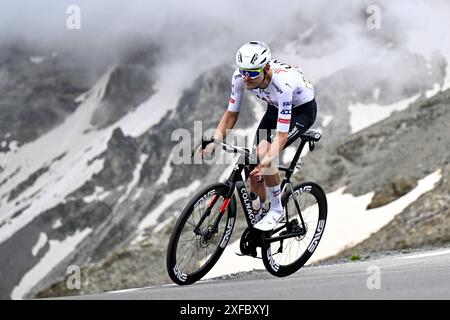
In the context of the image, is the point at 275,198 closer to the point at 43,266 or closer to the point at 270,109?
the point at 270,109

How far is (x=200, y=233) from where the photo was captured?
10.7 meters

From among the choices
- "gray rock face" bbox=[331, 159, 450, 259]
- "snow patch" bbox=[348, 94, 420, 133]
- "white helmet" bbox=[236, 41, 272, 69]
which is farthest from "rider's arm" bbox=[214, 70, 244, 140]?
"snow patch" bbox=[348, 94, 420, 133]

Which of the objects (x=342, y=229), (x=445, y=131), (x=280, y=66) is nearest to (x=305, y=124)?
(x=280, y=66)

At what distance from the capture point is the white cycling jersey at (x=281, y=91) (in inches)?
439

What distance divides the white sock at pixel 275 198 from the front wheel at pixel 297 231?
230 millimetres

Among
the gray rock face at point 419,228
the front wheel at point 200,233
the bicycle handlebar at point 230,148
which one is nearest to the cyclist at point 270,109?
the bicycle handlebar at point 230,148

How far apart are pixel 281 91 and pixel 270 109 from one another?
3.17 feet

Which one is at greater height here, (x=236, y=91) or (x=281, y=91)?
(x=236, y=91)

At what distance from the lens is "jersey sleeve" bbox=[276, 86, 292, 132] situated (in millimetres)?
11141

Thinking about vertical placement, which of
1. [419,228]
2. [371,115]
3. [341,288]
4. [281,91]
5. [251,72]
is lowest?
[341,288]

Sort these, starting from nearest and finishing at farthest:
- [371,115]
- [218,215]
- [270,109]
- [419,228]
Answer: [218,215] → [270,109] → [419,228] → [371,115]

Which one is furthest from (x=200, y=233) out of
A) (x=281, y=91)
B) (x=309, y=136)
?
(x=309, y=136)

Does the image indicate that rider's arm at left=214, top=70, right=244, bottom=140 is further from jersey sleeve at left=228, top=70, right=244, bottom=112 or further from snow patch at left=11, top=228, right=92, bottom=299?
snow patch at left=11, top=228, right=92, bottom=299
